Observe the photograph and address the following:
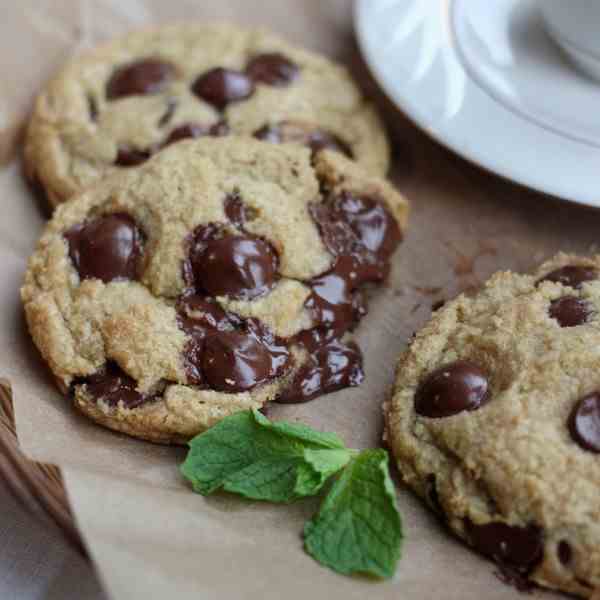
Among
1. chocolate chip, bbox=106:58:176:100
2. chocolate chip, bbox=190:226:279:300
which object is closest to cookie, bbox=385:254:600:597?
chocolate chip, bbox=190:226:279:300

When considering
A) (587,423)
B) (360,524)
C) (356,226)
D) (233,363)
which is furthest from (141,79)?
(587,423)

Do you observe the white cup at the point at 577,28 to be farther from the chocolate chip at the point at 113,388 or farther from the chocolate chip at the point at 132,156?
the chocolate chip at the point at 113,388

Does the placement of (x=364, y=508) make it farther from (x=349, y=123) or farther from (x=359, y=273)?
(x=349, y=123)

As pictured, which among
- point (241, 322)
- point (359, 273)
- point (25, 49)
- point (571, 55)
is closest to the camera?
point (241, 322)

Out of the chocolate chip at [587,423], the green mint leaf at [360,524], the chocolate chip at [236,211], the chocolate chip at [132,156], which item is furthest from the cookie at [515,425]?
the chocolate chip at [132,156]

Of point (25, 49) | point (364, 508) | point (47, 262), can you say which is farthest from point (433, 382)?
point (25, 49)

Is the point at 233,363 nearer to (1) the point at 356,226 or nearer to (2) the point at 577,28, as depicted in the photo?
(1) the point at 356,226
